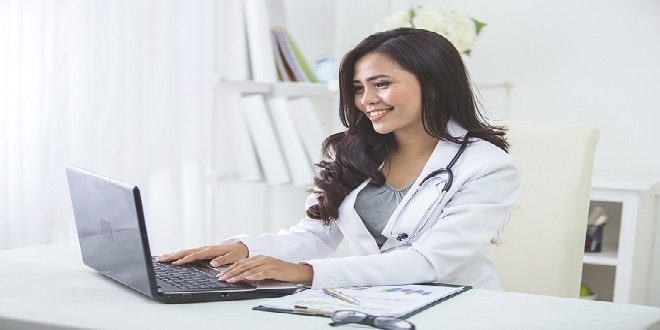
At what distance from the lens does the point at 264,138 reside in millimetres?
3506

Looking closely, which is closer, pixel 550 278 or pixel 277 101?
pixel 550 278

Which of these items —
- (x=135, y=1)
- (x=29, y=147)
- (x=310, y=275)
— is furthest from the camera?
(x=135, y=1)

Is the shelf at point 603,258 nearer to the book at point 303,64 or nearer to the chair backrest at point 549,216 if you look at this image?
the chair backrest at point 549,216

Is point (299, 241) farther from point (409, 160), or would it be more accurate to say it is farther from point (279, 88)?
point (279, 88)

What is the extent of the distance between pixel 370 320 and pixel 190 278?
43cm

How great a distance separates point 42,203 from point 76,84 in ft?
1.30

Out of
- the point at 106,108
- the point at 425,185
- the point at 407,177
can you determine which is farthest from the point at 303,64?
the point at 425,185

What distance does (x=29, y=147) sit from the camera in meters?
3.12

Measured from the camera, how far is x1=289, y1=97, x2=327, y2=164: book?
3508 millimetres

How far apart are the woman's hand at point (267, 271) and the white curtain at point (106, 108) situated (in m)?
1.59

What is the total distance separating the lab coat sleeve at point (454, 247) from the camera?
5.72ft

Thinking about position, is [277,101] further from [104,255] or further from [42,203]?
[104,255]

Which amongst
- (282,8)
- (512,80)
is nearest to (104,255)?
(282,8)

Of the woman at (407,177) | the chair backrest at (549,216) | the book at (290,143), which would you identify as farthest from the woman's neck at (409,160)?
the book at (290,143)
